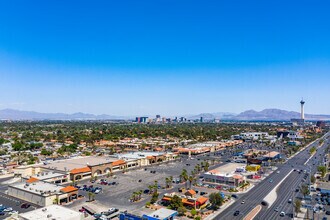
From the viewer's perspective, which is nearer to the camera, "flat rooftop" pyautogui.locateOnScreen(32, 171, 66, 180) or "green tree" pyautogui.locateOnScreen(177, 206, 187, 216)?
"green tree" pyautogui.locateOnScreen(177, 206, 187, 216)

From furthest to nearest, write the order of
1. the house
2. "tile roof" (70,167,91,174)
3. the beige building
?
"tile roof" (70,167,91,174) → the beige building → the house

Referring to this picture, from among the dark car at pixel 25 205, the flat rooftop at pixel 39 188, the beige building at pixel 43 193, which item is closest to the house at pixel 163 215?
the beige building at pixel 43 193

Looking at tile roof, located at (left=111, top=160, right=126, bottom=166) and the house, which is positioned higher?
tile roof, located at (left=111, top=160, right=126, bottom=166)

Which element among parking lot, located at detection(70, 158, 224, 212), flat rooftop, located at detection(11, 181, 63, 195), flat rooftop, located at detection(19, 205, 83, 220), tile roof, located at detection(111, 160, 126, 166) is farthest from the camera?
tile roof, located at detection(111, 160, 126, 166)

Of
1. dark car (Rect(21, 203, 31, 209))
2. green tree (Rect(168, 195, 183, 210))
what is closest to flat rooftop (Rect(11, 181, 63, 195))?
dark car (Rect(21, 203, 31, 209))

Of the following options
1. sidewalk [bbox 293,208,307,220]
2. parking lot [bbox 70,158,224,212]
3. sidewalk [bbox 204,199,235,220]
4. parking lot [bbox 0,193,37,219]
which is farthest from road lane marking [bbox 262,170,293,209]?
parking lot [bbox 0,193,37,219]

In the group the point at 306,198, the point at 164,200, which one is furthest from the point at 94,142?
the point at 306,198

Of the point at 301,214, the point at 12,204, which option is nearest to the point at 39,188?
the point at 12,204

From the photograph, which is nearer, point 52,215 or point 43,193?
point 52,215

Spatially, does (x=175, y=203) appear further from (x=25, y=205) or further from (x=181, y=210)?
(x=25, y=205)

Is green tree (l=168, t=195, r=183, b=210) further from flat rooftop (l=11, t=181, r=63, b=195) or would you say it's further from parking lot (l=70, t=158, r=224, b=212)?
flat rooftop (l=11, t=181, r=63, b=195)

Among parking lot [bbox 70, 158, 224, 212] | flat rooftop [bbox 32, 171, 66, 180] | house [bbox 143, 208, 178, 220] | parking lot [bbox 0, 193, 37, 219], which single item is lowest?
parking lot [bbox 0, 193, 37, 219]

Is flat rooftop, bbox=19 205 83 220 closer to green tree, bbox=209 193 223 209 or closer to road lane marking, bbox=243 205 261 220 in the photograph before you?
green tree, bbox=209 193 223 209
